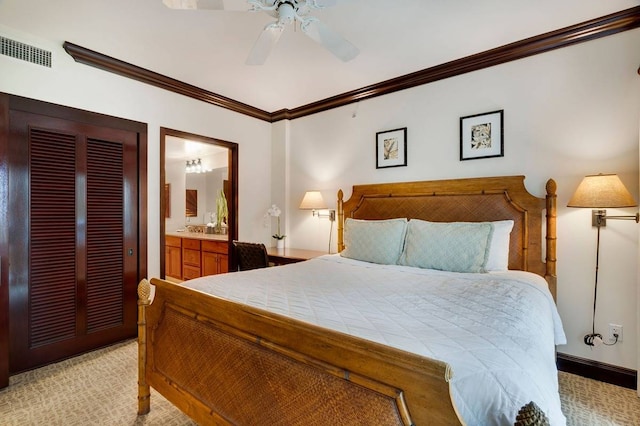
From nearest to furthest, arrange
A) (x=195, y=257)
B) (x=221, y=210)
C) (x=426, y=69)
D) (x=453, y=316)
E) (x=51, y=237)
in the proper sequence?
(x=453, y=316)
(x=51, y=237)
(x=426, y=69)
(x=195, y=257)
(x=221, y=210)

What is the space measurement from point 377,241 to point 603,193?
1.64 m

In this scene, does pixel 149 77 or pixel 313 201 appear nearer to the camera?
pixel 149 77

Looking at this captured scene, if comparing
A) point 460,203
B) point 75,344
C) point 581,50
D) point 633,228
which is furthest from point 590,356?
point 75,344

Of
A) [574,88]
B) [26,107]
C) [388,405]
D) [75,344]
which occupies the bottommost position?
[75,344]

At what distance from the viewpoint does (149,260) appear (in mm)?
3156

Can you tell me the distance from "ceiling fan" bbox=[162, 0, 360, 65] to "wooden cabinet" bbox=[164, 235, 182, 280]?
A: 14.0 ft

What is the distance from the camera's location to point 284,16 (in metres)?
1.76

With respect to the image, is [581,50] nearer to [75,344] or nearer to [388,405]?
[388,405]

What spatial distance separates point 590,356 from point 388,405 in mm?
2480

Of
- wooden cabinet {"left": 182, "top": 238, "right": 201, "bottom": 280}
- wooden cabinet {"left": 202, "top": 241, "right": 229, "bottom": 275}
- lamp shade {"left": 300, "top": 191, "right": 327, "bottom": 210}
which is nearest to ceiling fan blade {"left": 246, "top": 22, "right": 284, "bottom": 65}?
lamp shade {"left": 300, "top": 191, "right": 327, "bottom": 210}

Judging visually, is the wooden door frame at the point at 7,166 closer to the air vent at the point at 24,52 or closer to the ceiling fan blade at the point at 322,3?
the air vent at the point at 24,52

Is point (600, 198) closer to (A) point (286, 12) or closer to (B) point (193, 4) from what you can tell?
(A) point (286, 12)

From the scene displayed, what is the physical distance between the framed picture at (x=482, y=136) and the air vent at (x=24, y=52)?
364cm

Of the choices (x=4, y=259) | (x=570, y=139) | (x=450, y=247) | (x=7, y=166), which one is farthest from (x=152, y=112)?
(x=570, y=139)
